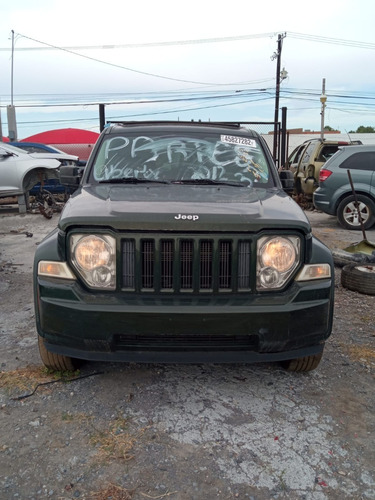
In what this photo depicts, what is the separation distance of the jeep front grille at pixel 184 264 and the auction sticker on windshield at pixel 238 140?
1.75 m

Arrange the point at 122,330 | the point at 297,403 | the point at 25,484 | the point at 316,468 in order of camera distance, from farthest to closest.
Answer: the point at 297,403, the point at 122,330, the point at 316,468, the point at 25,484

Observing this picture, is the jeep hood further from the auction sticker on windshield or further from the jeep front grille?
the auction sticker on windshield

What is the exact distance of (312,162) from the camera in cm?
1258

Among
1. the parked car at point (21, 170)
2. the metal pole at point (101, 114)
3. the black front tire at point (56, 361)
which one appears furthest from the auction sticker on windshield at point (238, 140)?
the metal pole at point (101, 114)

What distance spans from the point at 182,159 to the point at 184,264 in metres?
1.48

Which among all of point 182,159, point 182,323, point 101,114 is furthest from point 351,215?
point 182,323

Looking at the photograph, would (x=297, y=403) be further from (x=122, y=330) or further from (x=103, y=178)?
(x=103, y=178)

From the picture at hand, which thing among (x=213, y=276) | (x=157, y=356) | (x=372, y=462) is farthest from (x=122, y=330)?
(x=372, y=462)

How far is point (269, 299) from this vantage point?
107 inches

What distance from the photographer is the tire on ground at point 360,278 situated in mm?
5289

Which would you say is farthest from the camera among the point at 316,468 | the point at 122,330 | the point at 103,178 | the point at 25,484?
the point at 103,178

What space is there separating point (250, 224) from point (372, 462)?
1.42m

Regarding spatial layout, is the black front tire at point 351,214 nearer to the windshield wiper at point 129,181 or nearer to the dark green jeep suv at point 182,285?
the windshield wiper at point 129,181

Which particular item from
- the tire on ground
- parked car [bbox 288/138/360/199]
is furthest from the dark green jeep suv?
parked car [bbox 288/138/360/199]
